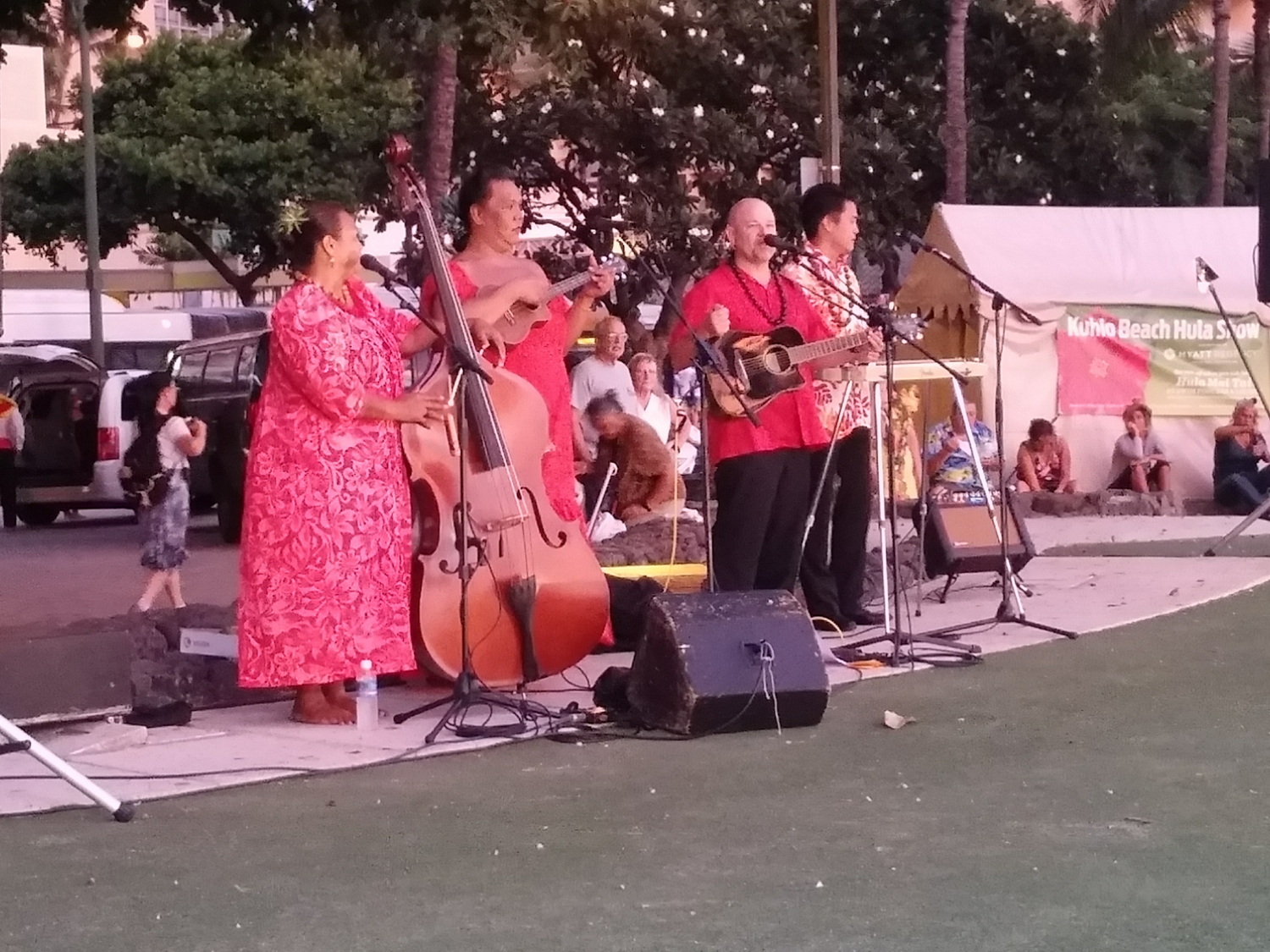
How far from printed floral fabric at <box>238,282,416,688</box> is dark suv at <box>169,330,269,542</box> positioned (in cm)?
884

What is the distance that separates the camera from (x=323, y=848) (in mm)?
4641

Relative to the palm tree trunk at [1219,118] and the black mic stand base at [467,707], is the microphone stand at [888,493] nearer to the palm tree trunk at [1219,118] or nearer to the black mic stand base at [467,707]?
the black mic stand base at [467,707]

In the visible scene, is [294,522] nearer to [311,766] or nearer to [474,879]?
[311,766]

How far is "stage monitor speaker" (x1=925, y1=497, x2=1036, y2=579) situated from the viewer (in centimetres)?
877

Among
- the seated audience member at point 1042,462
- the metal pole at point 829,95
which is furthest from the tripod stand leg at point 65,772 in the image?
the seated audience member at point 1042,462

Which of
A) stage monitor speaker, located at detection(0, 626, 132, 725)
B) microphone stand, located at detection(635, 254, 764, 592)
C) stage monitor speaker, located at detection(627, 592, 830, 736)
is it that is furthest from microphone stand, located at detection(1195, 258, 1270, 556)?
stage monitor speaker, located at detection(0, 626, 132, 725)

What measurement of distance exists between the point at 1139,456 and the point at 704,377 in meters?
8.95

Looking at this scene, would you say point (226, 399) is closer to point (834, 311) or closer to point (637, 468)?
point (637, 468)

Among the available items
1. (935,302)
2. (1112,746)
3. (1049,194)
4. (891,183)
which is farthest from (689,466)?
(1049,194)

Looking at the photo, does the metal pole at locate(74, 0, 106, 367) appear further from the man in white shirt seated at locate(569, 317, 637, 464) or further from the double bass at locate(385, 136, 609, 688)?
the double bass at locate(385, 136, 609, 688)

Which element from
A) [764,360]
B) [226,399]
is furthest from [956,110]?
[764,360]

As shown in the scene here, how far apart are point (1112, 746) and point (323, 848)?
2.42 meters

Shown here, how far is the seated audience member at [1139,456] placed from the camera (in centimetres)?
1526

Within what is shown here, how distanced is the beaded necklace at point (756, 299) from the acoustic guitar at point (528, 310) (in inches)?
41.6
